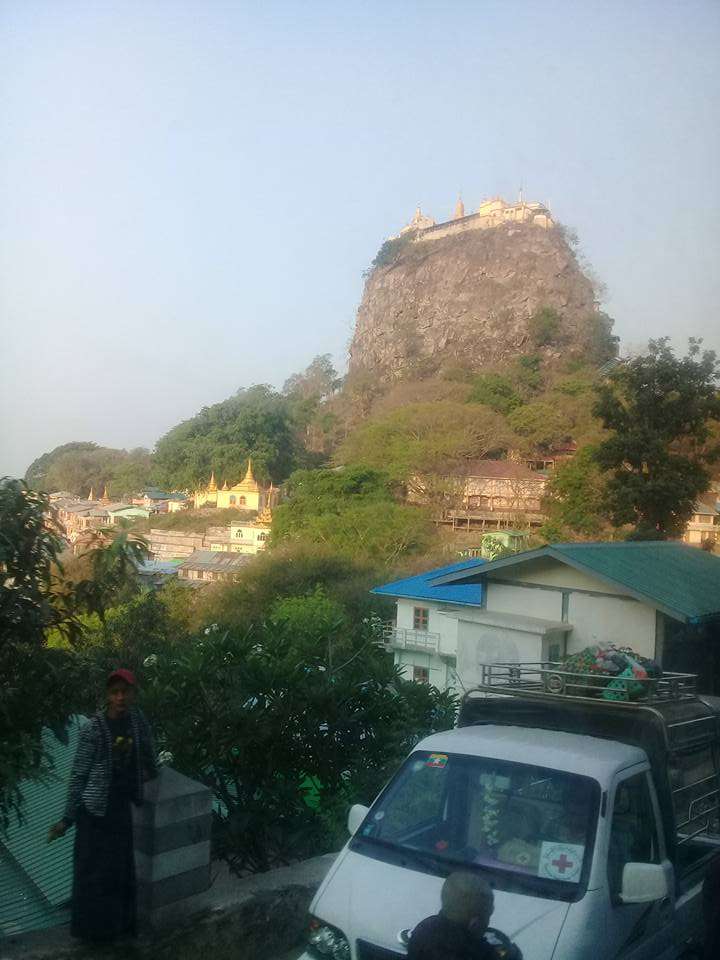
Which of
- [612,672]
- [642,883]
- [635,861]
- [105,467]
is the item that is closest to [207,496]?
[105,467]

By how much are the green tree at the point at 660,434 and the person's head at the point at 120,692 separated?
1879 centimetres

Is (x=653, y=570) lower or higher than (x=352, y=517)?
lower

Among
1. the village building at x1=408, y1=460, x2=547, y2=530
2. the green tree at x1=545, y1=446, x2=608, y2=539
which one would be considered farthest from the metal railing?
the village building at x1=408, y1=460, x2=547, y2=530

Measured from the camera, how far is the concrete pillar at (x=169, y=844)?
10.7 feet

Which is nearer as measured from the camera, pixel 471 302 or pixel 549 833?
pixel 549 833

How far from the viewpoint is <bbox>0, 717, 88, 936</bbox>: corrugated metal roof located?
4.28m

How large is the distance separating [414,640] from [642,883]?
62.3 feet

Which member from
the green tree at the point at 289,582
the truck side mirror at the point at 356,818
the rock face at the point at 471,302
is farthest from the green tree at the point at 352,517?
the truck side mirror at the point at 356,818

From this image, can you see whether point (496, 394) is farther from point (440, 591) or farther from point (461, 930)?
point (461, 930)

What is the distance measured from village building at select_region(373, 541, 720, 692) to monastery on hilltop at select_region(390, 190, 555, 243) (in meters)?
71.5

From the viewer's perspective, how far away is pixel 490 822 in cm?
326

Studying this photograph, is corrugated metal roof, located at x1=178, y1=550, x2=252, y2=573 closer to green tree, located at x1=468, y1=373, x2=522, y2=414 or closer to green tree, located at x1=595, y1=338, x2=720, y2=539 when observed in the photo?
green tree, located at x1=595, y1=338, x2=720, y2=539

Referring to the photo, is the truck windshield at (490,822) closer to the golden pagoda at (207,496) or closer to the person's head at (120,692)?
the person's head at (120,692)

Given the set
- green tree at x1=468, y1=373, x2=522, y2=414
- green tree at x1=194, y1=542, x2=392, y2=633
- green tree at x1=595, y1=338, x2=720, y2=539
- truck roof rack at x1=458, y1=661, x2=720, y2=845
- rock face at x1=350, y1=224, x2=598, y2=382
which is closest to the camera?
truck roof rack at x1=458, y1=661, x2=720, y2=845
